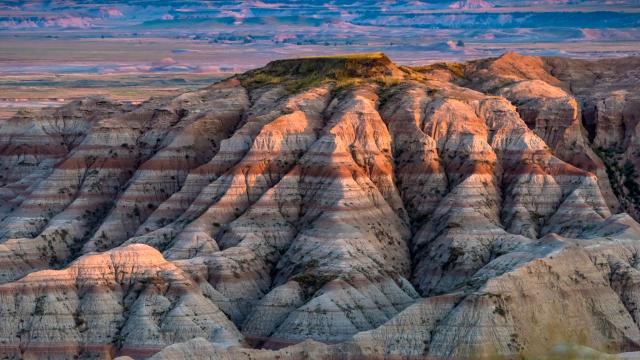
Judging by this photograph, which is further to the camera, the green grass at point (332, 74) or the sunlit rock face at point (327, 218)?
the green grass at point (332, 74)

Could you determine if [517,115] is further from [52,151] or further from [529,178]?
[52,151]

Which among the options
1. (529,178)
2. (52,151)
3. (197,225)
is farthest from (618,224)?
(52,151)

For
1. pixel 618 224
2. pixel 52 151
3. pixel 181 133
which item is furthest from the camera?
pixel 52 151

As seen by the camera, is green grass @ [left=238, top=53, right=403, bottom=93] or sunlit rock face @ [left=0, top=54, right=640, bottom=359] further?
green grass @ [left=238, top=53, right=403, bottom=93]

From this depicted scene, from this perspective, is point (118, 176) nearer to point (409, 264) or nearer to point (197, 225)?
point (197, 225)

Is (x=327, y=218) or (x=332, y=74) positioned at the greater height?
(x=332, y=74)

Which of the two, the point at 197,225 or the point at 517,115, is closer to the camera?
the point at 197,225

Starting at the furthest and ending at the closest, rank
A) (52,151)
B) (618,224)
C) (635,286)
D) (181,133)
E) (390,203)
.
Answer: (52,151) < (181,133) < (390,203) < (618,224) < (635,286)

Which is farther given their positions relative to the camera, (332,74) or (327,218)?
(332,74)
